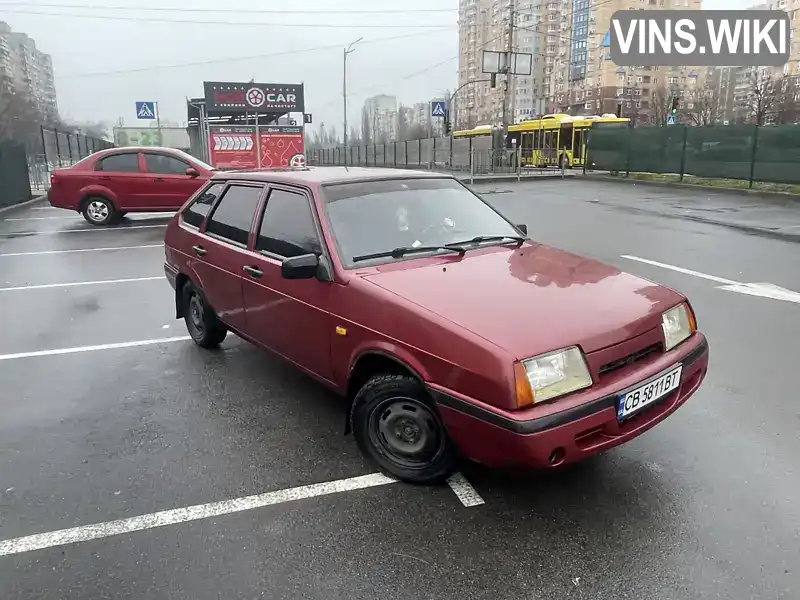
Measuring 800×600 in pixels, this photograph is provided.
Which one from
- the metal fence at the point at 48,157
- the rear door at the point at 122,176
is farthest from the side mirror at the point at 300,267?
the metal fence at the point at 48,157

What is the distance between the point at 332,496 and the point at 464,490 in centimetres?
67

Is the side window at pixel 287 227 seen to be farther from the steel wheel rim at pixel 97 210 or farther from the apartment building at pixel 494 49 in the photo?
the apartment building at pixel 494 49

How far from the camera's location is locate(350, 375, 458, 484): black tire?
308 cm

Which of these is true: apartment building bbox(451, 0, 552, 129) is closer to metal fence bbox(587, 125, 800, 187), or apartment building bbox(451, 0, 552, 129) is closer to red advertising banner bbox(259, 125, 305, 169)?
red advertising banner bbox(259, 125, 305, 169)

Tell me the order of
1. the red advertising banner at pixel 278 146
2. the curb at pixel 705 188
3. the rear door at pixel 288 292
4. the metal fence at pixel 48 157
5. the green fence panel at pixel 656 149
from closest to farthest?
the rear door at pixel 288 292 → the curb at pixel 705 188 → the metal fence at pixel 48 157 → the green fence panel at pixel 656 149 → the red advertising banner at pixel 278 146

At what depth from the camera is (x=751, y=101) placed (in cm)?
5378

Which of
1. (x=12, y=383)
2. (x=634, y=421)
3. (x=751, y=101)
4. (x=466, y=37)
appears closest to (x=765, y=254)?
(x=634, y=421)

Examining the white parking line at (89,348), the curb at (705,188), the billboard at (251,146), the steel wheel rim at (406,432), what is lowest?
the white parking line at (89,348)

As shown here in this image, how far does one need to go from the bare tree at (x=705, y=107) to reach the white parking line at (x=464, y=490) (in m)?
57.8

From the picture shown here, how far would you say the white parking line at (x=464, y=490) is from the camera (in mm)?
3078

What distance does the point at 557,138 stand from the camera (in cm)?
3678

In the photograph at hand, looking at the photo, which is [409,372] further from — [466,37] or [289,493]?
[466,37]

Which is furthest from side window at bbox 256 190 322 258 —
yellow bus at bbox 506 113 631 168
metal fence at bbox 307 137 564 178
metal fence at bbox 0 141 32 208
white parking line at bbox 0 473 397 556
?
yellow bus at bbox 506 113 631 168

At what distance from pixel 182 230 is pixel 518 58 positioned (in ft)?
105
